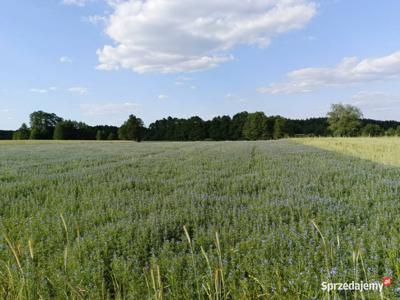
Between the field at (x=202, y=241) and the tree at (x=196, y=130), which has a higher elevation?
the tree at (x=196, y=130)

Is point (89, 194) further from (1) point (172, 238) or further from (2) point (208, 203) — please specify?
(1) point (172, 238)

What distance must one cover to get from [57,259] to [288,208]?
157 inches

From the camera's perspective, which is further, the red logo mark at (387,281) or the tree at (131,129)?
the tree at (131,129)

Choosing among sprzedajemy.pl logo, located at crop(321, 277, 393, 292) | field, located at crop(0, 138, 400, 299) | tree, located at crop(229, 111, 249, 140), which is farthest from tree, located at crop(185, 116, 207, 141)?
sprzedajemy.pl logo, located at crop(321, 277, 393, 292)

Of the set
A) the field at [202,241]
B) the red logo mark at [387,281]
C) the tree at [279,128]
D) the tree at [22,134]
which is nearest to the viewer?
the red logo mark at [387,281]

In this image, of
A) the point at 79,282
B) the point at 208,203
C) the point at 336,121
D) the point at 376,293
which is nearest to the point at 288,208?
the point at 208,203

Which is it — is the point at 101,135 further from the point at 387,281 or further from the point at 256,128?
the point at 387,281

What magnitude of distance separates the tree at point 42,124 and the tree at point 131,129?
31.1 metres

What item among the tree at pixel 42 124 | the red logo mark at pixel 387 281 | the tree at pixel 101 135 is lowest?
the red logo mark at pixel 387 281

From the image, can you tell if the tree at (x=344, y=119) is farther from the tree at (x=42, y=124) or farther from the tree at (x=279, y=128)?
the tree at (x=42, y=124)

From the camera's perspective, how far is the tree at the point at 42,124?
95.1m

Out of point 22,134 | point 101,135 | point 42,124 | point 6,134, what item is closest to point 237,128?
point 101,135

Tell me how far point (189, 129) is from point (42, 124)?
5576 centimetres

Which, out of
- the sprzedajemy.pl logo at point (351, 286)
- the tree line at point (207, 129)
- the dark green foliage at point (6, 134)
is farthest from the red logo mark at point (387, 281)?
the dark green foliage at point (6, 134)
